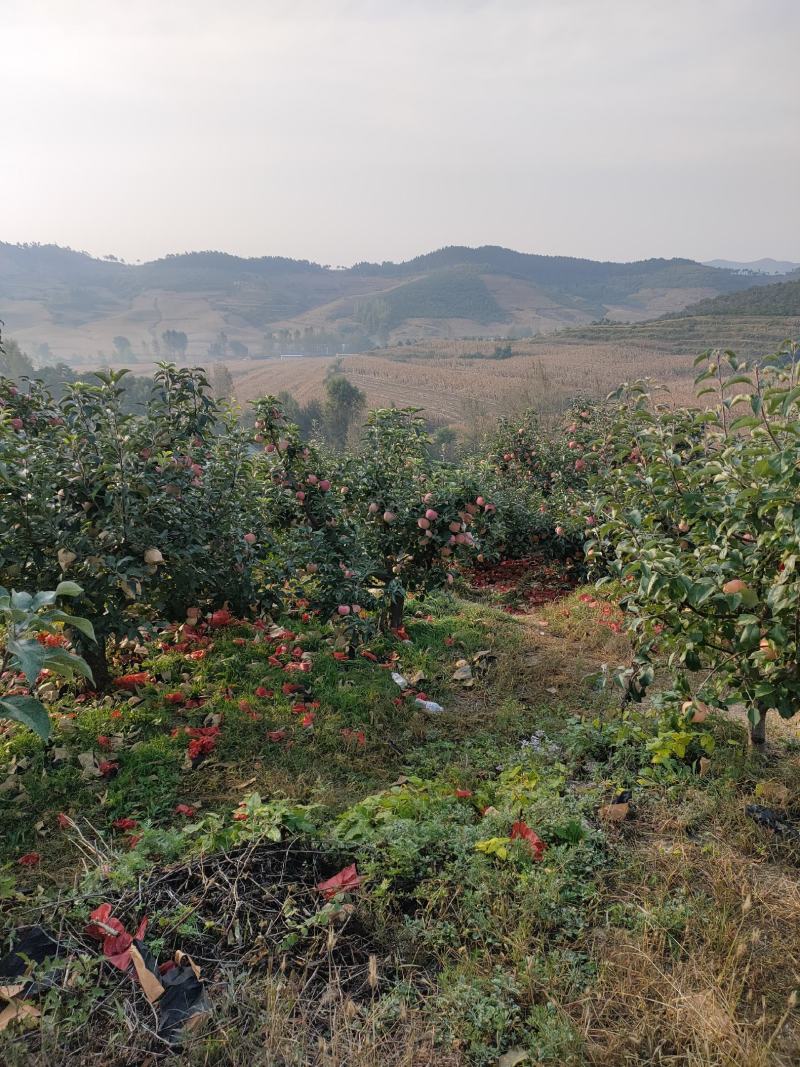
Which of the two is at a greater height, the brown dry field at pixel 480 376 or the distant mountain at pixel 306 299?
the distant mountain at pixel 306 299

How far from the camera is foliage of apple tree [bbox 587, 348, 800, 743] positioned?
8.53 ft

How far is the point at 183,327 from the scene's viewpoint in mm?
131625

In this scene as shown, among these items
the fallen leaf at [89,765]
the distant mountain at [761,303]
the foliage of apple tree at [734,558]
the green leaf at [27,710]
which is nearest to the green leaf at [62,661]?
the green leaf at [27,710]

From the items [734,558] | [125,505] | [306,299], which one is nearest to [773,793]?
[734,558]

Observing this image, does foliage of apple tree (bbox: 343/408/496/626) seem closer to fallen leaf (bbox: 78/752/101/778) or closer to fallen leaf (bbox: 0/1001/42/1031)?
fallen leaf (bbox: 78/752/101/778)

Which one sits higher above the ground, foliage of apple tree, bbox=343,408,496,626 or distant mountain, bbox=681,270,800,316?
distant mountain, bbox=681,270,800,316

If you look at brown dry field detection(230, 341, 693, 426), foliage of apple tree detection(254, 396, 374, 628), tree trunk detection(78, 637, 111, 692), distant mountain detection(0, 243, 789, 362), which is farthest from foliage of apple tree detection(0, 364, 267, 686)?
distant mountain detection(0, 243, 789, 362)

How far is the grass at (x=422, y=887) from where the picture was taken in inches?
75.0

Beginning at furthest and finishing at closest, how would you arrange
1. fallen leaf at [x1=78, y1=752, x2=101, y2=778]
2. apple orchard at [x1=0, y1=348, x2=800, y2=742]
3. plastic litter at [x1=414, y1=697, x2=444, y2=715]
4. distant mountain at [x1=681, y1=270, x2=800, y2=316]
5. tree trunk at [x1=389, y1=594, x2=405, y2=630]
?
distant mountain at [x1=681, y1=270, x2=800, y2=316], tree trunk at [x1=389, y1=594, x2=405, y2=630], plastic litter at [x1=414, y1=697, x2=444, y2=715], fallen leaf at [x1=78, y1=752, x2=101, y2=778], apple orchard at [x1=0, y1=348, x2=800, y2=742]

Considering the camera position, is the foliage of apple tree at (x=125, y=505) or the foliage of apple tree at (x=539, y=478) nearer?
the foliage of apple tree at (x=125, y=505)

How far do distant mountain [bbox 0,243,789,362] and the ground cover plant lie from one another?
113 m

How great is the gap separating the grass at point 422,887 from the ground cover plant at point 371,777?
14mm

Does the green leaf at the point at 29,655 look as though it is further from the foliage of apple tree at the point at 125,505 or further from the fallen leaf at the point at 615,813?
the fallen leaf at the point at 615,813

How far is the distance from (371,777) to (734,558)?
2.28m
